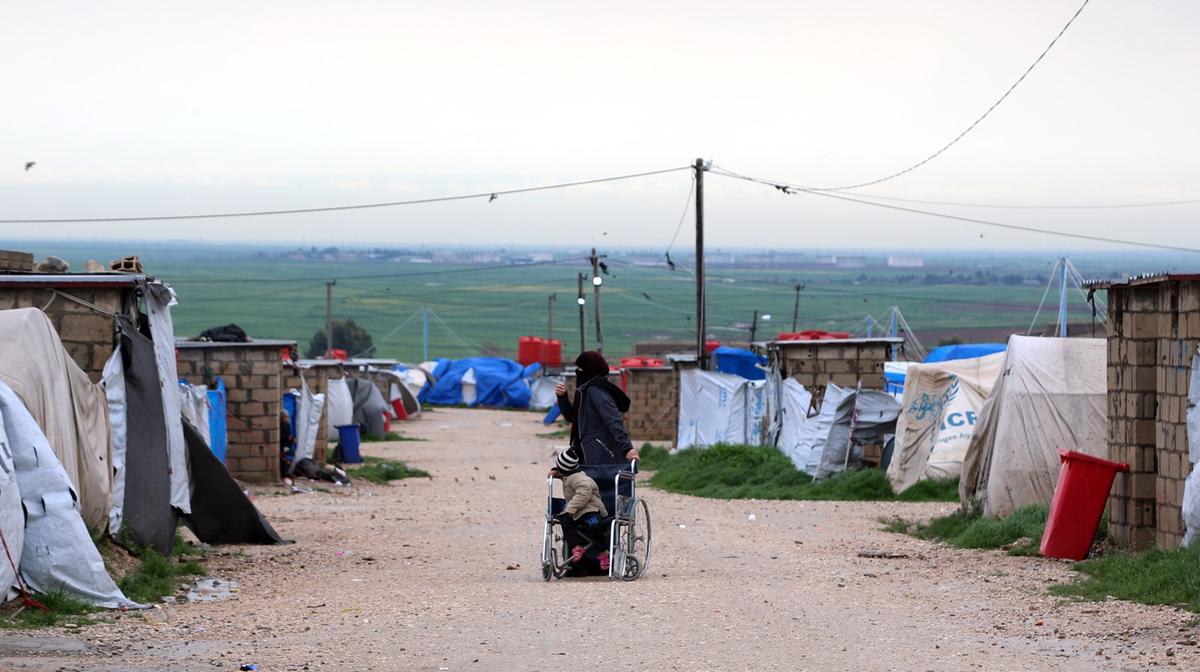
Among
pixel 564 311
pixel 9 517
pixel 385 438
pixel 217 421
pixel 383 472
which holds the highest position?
pixel 9 517

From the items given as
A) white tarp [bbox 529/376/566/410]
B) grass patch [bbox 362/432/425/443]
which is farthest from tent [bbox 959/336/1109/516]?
white tarp [bbox 529/376/566/410]

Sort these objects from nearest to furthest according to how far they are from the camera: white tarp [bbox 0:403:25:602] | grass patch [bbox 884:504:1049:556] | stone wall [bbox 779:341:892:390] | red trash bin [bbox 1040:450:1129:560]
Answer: white tarp [bbox 0:403:25:602] → red trash bin [bbox 1040:450:1129:560] → grass patch [bbox 884:504:1049:556] → stone wall [bbox 779:341:892:390]

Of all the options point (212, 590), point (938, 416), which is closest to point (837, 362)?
point (938, 416)

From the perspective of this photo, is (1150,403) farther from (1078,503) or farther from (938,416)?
(938,416)

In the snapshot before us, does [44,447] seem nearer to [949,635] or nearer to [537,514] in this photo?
[949,635]

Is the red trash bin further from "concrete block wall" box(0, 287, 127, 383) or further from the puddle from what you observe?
"concrete block wall" box(0, 287, 127, 383)

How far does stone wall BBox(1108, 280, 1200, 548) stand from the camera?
11555 mm

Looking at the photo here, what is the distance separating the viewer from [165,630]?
30.5 ft

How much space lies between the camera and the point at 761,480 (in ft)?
76.9

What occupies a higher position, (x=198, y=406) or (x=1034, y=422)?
(x=1034, y=422)

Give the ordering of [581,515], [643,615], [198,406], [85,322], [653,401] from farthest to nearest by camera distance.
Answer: [653,401], [198,406], [85,322], [581,515], [643,615]

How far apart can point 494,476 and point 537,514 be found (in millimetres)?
8305

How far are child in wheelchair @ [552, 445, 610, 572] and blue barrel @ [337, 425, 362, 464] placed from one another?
18.6 metres

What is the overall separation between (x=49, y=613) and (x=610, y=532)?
438 centimetres
